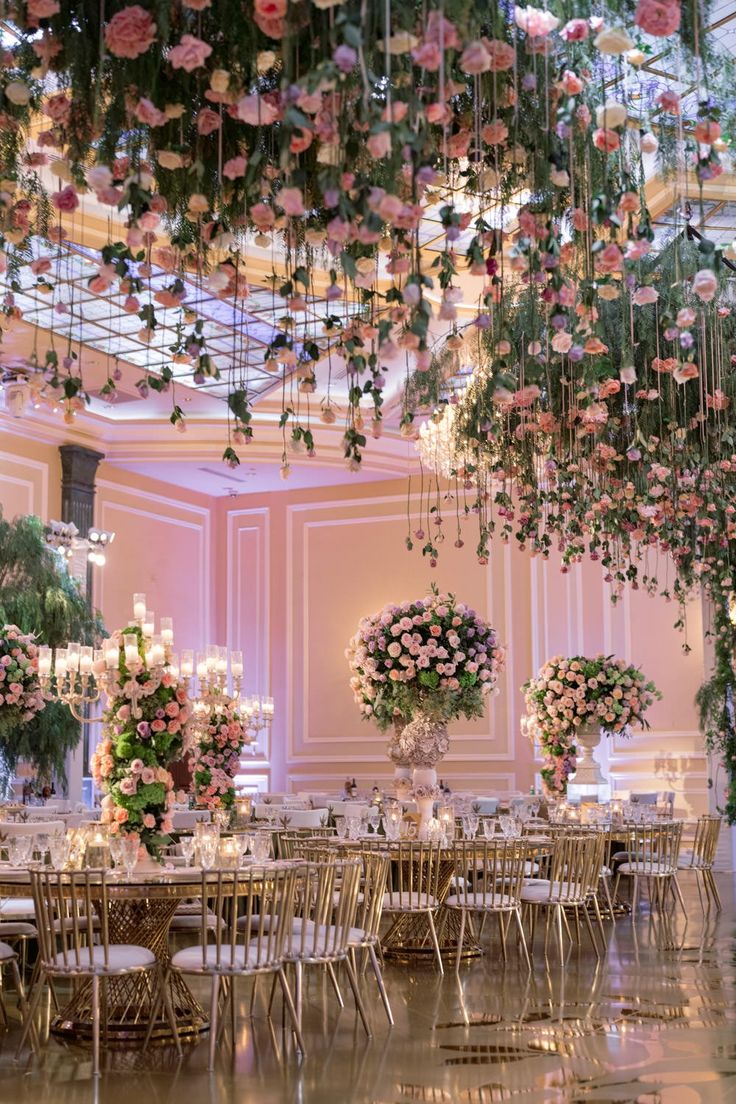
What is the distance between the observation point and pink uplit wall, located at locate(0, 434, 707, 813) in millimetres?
15844

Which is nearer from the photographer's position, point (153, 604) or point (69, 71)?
point (69, 71)

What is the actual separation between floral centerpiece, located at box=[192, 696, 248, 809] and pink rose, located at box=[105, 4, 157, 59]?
735 centimetres

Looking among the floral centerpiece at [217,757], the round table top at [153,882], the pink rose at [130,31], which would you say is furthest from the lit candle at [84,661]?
the pink rose at [130,31]

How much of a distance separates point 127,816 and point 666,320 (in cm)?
346

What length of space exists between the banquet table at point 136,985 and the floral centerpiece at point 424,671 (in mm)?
2805

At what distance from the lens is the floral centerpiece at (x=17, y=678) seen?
9.47 metres

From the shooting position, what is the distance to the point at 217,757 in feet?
32.8

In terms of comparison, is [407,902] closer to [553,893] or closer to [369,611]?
[553,893]

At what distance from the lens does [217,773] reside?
992cm

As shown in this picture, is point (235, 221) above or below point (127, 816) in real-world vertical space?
above

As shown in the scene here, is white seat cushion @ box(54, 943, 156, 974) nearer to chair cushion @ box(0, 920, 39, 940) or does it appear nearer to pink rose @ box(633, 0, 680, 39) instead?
chair cushion @ box(0, 920, 39, 940)

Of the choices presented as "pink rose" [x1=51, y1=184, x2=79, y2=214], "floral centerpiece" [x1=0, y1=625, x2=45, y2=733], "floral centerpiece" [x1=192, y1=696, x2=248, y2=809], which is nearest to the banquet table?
"pink rose" [x1=51, y1=184, x2=79, y2=214]

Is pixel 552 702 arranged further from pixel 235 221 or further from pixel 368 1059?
pixel 235 221

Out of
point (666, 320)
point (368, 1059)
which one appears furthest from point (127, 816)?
point (666, 320)
